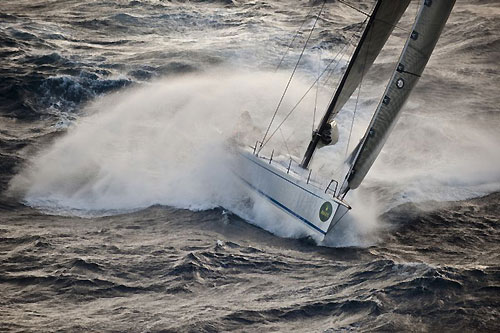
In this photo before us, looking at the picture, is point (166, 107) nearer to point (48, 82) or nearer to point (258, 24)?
A: point (48, 82)

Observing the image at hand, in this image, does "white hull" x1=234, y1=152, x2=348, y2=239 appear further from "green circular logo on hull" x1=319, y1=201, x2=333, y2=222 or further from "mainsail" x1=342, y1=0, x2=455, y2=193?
"mainsail" x1=342, y1=0, x2=455, y2=193

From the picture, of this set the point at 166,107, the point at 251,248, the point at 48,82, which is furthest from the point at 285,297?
the point at 48,82

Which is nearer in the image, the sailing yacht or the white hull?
the sailing yacht

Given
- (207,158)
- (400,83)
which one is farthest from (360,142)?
(207,158)

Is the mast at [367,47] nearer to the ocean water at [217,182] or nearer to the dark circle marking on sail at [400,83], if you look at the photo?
the ocean water at [217,182]

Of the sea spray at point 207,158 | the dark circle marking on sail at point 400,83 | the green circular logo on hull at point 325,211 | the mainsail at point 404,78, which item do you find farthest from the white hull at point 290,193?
the dark circle marking on sail at point 400,83

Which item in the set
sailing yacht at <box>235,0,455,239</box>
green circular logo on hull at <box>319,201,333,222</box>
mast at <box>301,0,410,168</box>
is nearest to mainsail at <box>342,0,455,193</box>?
sailing yacht at <box>235,0,455,239</box>
